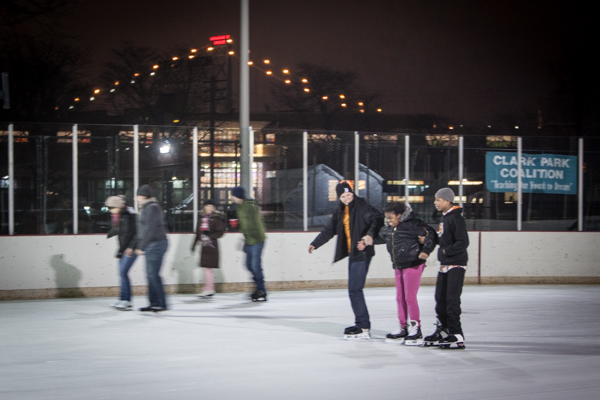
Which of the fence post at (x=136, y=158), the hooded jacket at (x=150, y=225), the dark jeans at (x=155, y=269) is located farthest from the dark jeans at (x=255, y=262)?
the fence post at (x=136, y=158)

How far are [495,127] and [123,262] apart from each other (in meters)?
40.8

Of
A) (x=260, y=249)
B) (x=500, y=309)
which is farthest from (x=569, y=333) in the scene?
(x=260, y=249)

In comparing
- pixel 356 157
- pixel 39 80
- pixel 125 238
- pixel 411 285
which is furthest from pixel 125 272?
pixel 39 80

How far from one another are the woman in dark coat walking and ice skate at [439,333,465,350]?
468 centimetres

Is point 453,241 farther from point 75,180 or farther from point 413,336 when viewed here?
point 75,180

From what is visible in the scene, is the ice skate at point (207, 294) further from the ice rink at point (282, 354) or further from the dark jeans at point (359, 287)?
the dark jeans at point (359, 287)

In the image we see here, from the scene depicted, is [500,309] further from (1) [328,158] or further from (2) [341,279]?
(1) [328,158]

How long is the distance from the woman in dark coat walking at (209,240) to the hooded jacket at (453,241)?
4.70 meters

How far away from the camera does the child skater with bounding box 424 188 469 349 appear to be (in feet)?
20.1

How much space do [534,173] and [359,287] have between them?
7806 mm

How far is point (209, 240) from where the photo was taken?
1009 centimetres

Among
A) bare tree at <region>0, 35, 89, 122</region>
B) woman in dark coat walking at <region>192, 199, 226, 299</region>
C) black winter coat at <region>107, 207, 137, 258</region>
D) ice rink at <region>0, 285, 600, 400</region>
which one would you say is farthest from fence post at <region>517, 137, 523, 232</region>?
bare tree at <region>0, 35, 89, 122</region>

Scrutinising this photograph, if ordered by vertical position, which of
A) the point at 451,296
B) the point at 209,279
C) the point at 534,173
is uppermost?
the point at 534,173

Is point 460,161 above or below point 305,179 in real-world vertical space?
above
